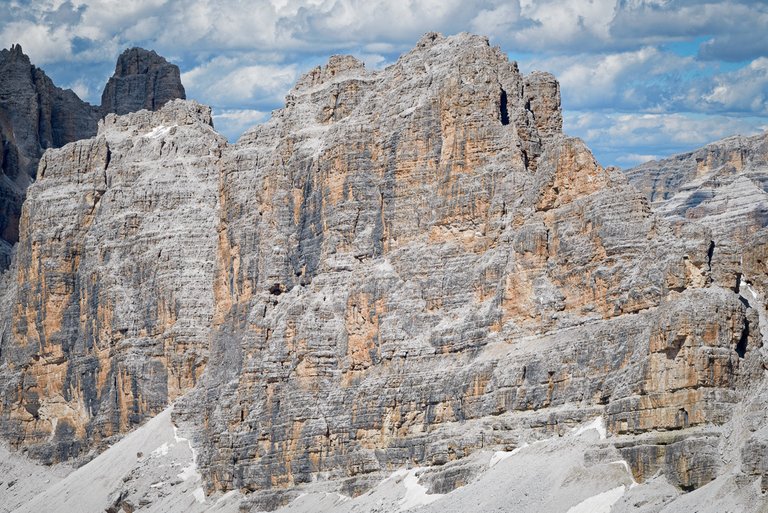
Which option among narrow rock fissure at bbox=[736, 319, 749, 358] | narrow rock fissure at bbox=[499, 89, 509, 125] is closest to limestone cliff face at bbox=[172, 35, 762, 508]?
narrow rock fissure at bbox=[499, 89, 509, 125]

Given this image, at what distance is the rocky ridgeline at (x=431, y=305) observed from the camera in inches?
5477

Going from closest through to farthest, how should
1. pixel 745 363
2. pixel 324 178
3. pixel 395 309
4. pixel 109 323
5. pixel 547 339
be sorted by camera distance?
pixel 745 363 < pixel 547 339 < pixel 395 309 < pixel 324 178 < pixel 109 323

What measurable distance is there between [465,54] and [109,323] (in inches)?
1800

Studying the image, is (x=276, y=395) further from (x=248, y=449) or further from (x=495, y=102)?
(x=495, y=102)

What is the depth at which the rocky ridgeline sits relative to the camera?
139125 mm

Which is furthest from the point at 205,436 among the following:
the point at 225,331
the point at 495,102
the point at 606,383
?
the point at 606,383

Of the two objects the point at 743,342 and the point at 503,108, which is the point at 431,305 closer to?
the point at 503,108

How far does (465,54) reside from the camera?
167125mm

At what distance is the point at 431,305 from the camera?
162m

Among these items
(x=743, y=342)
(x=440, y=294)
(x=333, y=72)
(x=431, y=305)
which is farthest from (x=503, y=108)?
(x=743, y=342)

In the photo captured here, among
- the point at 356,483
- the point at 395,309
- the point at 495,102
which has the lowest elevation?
the point at 356,483

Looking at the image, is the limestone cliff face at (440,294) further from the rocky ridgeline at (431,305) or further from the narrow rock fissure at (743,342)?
the narrow rock fissure at (743,342)

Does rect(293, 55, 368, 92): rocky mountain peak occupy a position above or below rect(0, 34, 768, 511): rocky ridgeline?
above

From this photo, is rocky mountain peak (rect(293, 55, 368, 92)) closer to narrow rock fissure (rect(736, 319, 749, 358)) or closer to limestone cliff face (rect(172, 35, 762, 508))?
limestone cliff face (rect(172, 35, 762, 508))
